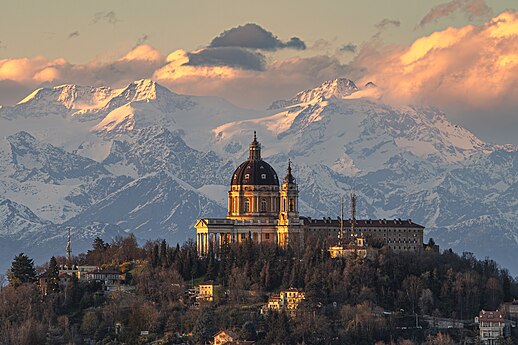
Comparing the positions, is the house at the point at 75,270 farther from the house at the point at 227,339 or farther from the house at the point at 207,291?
the house at the point at 227,339

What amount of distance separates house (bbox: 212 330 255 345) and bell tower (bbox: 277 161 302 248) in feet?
89.1

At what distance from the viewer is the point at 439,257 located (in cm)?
18762

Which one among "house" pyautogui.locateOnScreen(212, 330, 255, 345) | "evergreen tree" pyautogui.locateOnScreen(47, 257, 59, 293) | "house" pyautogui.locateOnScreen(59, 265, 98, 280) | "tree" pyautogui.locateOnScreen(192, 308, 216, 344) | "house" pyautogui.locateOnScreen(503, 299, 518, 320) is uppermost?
"house" pyautogui.locateOnScreen(59, 265, 98, 280)

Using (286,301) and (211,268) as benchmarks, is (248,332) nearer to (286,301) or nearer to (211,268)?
(286,301)

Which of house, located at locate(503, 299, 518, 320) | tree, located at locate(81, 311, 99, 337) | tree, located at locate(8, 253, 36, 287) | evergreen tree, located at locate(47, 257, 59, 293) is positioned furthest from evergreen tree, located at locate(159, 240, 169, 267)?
house, located at locate(503, 299, 518, 320)

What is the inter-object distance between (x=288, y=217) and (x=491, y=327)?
35156mm

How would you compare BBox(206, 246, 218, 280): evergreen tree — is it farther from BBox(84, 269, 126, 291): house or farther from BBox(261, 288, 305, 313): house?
BBox(261, 288, 305, 313): house

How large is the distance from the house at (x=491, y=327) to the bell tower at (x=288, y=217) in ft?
96.1

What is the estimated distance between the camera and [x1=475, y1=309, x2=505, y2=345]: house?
166m

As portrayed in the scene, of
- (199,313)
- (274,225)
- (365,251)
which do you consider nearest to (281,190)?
(274,225)

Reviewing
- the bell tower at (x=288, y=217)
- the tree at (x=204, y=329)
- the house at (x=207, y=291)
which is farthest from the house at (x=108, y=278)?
the bell tower at (x=288, y=217)

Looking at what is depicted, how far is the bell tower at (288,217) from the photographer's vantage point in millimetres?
194000

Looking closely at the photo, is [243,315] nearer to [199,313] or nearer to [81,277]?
[199,313]

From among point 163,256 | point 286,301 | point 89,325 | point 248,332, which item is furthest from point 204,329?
point 163,256
